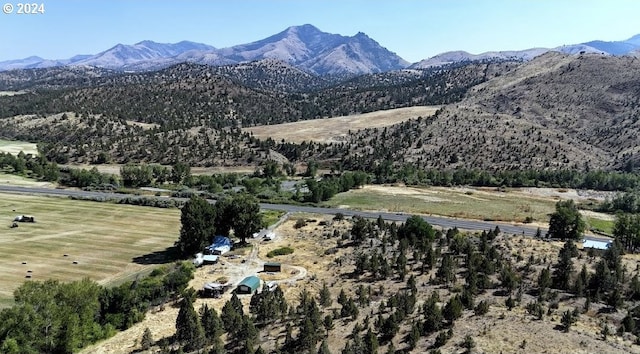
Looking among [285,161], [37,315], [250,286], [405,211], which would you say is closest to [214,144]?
[285,161]

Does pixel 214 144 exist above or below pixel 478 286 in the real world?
above

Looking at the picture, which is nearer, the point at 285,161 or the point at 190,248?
the point at 190,248

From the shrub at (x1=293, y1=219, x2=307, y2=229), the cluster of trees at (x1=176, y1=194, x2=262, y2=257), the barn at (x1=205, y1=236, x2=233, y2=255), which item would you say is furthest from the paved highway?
the barn at (x1=205, y1=236, x2=233, y2=255)

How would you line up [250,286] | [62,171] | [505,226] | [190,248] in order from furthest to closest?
1. [62,171]
2. [505,226]
3. [190,248]
4. [250,286]

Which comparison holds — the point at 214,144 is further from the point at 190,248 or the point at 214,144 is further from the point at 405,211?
the point at 190,248

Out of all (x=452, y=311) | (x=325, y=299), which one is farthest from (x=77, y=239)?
(x=452, y=311)

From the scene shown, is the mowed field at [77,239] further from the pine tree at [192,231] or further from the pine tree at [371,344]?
the pine tree at [371,344]

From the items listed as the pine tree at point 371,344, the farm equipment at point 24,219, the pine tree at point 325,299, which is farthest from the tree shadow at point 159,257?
the pine tree at point 371,344
